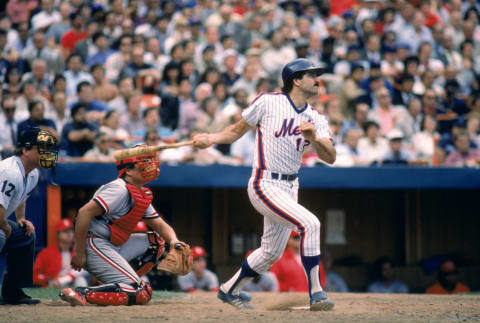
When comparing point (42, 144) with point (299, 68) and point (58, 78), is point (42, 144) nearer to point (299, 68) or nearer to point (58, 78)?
point (299, 68)

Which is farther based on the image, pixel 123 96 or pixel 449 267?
pixel 123 96

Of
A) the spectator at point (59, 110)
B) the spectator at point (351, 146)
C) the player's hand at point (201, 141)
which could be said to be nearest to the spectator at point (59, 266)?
Answer: the spectator at point (59, 110)

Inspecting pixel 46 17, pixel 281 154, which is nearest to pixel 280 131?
pixel 281 154

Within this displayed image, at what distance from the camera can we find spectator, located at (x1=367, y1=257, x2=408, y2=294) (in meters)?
9.85

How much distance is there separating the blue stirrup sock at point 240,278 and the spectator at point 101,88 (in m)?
5.25

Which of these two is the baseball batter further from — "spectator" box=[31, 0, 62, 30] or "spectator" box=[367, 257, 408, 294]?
"spectator" box=[31, 0, 62, 30]

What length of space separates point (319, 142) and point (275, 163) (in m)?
0.39

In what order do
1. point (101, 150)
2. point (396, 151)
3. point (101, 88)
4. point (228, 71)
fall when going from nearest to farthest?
point (101, 150), point (396, 151), point (101, 88), point (228, 71)

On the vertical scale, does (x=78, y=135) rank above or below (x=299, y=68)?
below

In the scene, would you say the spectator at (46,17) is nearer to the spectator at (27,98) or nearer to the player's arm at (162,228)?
the spectator at (27,98)

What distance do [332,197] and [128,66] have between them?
3.49m

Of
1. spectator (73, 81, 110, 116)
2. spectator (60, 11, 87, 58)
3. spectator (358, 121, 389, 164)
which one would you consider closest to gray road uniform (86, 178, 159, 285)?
spectator (73, 81, 110, 116)

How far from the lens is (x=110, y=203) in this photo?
5.50 meters

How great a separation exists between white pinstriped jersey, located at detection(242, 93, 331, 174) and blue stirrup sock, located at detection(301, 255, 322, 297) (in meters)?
0.66
